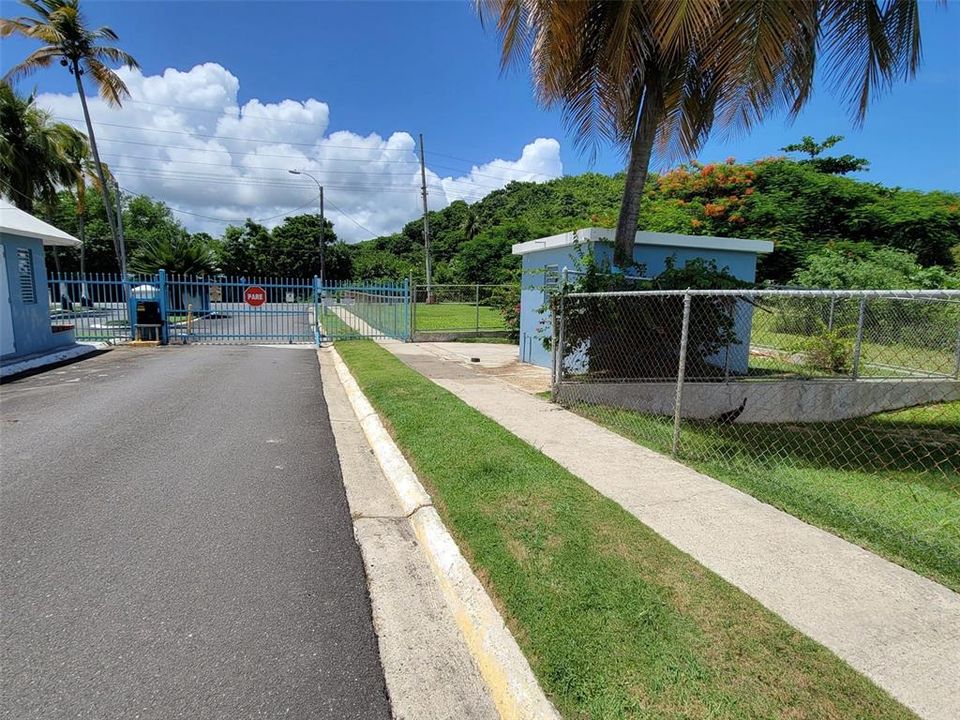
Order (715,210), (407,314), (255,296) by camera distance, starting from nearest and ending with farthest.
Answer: (407,314), (255,296), (715,210)

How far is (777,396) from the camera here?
32.8 feet

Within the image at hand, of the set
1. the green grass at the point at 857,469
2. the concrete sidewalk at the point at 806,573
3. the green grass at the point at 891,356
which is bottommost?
the green grass at the point at 857,469

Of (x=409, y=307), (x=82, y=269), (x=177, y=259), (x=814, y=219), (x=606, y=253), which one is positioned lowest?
(x=409, y=307)

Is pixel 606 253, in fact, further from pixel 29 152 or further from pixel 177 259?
pixel 177 259

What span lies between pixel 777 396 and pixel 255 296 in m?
16.7

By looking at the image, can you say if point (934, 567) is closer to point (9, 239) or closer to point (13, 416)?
point (13, 416)

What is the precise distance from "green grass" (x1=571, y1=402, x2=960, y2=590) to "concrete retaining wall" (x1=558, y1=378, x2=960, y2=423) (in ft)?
0.85

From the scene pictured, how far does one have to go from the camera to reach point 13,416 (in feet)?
23.9

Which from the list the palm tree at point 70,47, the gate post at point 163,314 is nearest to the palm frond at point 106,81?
the palm tree at point 70,47

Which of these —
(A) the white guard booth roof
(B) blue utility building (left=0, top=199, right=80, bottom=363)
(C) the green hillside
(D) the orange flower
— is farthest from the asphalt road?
(D) the orange flower

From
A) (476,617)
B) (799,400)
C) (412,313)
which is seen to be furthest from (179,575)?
(412,313)

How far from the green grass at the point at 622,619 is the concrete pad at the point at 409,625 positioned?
0.98ft

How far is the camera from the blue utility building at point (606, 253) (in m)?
10.2

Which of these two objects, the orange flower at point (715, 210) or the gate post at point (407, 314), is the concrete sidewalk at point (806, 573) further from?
the orange flower at point (715, 210)
